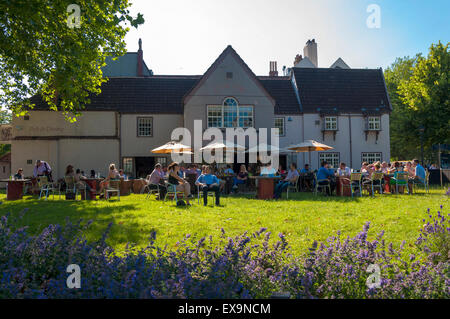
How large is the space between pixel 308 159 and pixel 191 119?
10.1 meters

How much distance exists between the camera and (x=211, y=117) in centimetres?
2636

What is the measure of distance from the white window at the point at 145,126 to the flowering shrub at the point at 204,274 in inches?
948

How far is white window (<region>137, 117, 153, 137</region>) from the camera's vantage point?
92.7 ft

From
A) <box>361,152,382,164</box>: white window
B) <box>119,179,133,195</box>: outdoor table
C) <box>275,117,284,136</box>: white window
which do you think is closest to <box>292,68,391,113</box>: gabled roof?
<box>275,117,284,136</box>: white window

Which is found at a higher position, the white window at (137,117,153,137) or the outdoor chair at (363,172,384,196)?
the white window at (137,117,153,137)

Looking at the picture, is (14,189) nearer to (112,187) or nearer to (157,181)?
(112,187)

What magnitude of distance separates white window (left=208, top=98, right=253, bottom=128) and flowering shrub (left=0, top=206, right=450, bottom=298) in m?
22.1

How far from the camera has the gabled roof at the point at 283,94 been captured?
2928cm

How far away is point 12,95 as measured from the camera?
1938 cm

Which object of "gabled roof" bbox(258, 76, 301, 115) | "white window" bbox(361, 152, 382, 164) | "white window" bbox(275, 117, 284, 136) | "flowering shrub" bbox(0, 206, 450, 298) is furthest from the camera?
"white window" bbox(361, 152, 382, 164)

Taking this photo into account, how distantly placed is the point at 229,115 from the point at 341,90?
437 inches

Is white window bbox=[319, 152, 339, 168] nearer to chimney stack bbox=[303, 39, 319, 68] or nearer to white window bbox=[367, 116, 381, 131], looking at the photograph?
white window bbox=[367, 116, 381, 131]

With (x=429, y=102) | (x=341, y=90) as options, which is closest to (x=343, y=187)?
(x=341, y=90)
